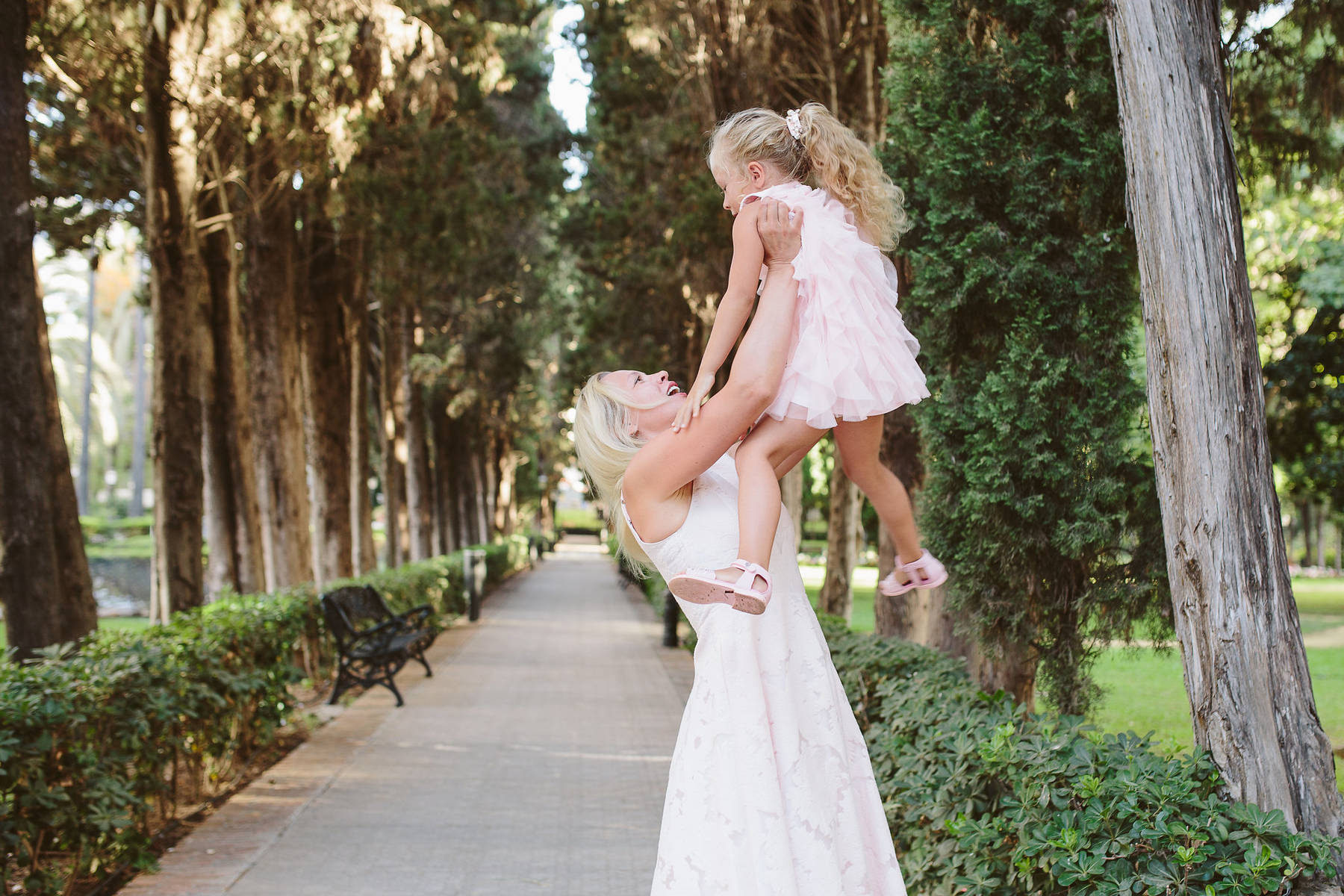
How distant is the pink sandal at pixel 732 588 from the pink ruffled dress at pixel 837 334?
14.1 inches

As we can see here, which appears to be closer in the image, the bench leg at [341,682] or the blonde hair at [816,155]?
the blonde hair at [816,155]

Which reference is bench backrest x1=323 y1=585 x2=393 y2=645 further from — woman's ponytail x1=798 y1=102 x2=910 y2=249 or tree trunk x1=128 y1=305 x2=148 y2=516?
tree trunk x1=128 y1=305 x2=148 y2=516

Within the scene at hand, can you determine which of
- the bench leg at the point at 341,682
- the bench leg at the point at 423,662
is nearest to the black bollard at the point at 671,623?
the bench leg at the point at 423,662

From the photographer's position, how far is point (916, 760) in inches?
172

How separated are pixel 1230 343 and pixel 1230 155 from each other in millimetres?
633

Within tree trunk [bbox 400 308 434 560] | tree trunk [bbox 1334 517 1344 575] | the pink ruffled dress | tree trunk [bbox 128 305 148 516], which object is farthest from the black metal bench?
tree trunk [bbox 128 305 148 516]

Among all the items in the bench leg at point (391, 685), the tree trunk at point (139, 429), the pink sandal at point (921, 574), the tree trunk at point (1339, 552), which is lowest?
the tree trunk at point (1339, 552)

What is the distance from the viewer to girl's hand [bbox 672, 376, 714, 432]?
2434 millimetres

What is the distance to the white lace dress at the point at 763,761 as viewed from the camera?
2.41 m

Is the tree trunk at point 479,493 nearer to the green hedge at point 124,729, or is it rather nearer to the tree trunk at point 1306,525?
the green hedge at point 124,729

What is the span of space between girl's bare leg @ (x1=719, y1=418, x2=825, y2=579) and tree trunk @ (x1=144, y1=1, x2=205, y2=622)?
7.99 metres

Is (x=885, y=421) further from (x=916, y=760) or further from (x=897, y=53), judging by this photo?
(x=916, y=760)

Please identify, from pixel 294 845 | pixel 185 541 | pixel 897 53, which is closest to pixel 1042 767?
pixel 897 53

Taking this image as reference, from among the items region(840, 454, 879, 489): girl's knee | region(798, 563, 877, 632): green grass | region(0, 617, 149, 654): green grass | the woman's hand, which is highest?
the woman's hand
